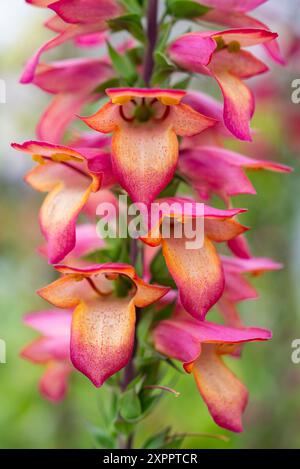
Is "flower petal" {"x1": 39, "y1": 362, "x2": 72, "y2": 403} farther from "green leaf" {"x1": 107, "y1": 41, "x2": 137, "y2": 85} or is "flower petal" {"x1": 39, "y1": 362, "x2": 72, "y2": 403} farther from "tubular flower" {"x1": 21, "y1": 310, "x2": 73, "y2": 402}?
"green leaf" {"x1": 107, "y1": 41, "x2": 137, "y2": 85}

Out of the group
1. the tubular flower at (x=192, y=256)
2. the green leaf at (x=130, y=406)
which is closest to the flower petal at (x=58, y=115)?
the tubular flower at (x=192, y=256)

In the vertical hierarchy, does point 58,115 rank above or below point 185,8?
below

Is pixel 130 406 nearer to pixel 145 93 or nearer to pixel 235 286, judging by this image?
pixel 235 286

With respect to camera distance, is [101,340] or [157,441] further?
[157,441]

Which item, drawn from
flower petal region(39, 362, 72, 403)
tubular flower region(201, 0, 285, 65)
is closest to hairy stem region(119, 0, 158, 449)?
tubular flower region(201, 0, 285, 65)

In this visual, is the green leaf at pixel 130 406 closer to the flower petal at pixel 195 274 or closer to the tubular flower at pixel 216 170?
the flower petal at pixel 195 274

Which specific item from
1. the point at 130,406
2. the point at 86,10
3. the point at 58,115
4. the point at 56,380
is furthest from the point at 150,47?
the point at 56,380

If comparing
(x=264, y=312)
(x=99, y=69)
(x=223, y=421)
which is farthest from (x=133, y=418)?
(x=264, y=312)
